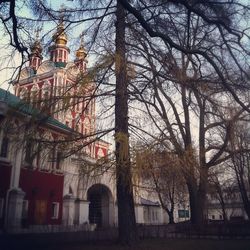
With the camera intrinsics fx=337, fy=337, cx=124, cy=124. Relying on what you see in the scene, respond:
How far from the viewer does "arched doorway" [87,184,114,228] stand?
30.7 metres

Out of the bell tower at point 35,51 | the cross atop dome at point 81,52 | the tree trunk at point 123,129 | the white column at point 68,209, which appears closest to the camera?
the bell tower at point 35,51

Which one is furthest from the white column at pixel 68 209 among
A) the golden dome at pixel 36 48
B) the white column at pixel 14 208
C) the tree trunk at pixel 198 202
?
the golden dome at pixel 36 48

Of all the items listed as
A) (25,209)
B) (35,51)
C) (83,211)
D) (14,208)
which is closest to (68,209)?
(83,211)

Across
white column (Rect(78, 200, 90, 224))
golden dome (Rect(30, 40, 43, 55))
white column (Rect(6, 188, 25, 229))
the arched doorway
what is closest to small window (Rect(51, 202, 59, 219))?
white column (Rect(78, 200, 90, 224))

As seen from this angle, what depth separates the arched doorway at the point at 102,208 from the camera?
30.7 meters

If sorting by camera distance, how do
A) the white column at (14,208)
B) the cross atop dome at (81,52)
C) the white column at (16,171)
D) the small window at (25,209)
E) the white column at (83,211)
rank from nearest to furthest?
the cross atop dome at (81,52) → the white column at (14,208) → the white column at (16,171) → the small window at (25,209) → the white column at (83,211)

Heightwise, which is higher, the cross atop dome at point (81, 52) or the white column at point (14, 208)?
the cross atop dome at point (81, 52)

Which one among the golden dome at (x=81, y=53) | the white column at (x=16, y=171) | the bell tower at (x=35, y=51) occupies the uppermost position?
the golden dome at (x=81, y=53)

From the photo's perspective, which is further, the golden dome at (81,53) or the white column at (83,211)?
the white column at (83,211)

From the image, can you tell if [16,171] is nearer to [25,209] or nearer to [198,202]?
[25,209]

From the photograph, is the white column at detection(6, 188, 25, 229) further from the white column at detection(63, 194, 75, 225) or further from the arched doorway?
the arched doorway

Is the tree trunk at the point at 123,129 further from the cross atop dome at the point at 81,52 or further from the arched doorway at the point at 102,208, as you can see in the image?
the arched doorway at the point at 102,208

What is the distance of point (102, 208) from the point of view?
31.3 metres

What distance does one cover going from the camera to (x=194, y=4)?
297 inches
